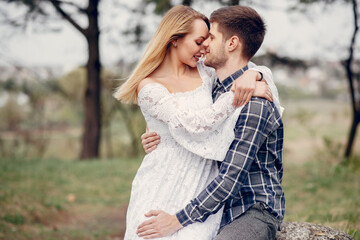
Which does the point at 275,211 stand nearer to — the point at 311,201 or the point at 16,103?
the point at 311,201

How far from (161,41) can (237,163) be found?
0.97 metres

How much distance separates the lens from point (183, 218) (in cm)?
194

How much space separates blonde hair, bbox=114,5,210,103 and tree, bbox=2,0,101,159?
280 inches

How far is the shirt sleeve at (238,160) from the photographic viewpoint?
1853 mm

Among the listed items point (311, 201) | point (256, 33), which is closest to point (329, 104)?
point (311, 201)

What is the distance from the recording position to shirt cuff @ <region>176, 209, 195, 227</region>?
1.93m

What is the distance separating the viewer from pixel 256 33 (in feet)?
7.20

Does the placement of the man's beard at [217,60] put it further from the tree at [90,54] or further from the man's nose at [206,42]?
the tree at [90,54]

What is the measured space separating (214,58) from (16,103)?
12936 millimetres

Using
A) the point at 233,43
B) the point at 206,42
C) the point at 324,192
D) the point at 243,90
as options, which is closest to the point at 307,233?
the point at 243,90

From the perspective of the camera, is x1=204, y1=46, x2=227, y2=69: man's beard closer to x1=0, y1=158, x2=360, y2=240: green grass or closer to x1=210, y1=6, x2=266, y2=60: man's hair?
x1=210, y1=6, x2=266, y2=60: man's hair

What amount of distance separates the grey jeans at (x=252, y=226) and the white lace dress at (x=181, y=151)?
14 centimetres

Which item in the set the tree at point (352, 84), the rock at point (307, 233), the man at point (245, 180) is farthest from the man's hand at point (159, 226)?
the tree at point (352, 84)

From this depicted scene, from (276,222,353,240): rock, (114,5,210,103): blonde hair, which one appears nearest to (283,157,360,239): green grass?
(276,222,353,240): rock
